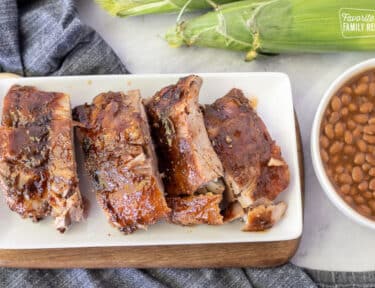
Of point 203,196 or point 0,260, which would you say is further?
point 0,260

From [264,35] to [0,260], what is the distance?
1832 mm

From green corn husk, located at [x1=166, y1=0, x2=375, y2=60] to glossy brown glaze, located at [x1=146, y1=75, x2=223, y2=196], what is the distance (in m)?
0.57

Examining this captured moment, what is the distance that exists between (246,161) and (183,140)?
0.32 meters

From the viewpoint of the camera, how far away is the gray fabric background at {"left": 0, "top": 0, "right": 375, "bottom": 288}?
3.19m

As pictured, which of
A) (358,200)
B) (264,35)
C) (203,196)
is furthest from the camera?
(264,35)

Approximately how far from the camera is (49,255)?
3.15 m

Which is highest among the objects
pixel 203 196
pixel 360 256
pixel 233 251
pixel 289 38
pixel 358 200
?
pixel 289 38

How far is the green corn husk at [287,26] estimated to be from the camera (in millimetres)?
3295

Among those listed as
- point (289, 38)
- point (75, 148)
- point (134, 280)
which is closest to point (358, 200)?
point (289, 38)

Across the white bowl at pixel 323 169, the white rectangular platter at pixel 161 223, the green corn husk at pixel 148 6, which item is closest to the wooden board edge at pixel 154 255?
the white rectangular platter at pixel 161 223

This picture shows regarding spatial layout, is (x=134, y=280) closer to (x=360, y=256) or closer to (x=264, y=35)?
(x=360, y=256)

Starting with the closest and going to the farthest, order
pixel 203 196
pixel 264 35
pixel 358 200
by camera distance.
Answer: pixel 203 196 → pixel 358 200 → pixel 264 35

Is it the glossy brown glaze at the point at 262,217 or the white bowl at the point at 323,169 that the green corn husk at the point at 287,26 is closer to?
the white bowl at the point at 323,169

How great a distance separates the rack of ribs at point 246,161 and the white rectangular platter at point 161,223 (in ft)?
0.29
